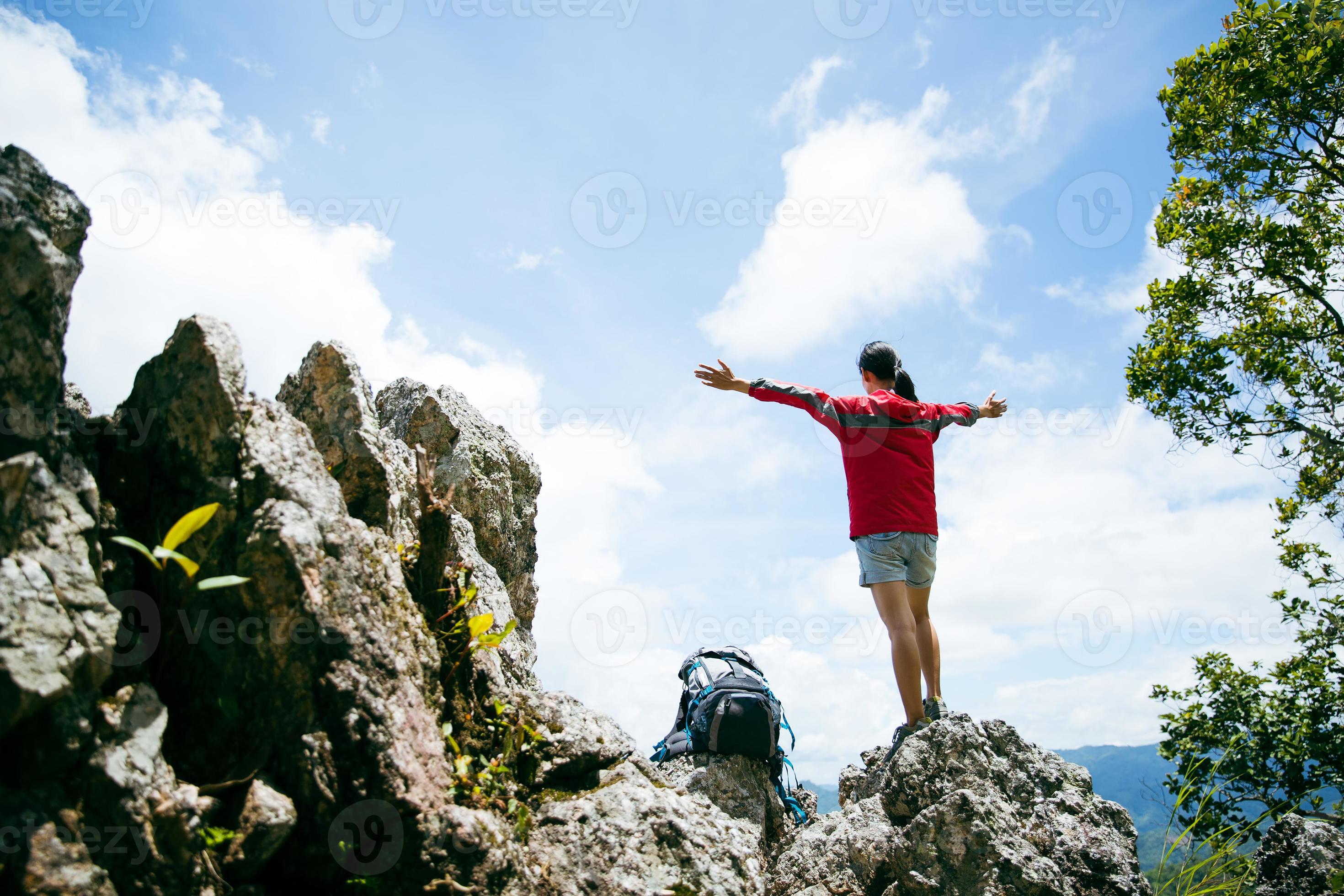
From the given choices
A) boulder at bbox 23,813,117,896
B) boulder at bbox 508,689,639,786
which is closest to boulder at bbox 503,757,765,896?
boulder at bbox 508,689,639,786

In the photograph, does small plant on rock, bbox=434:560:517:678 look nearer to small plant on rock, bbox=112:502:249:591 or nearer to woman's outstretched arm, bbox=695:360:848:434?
small plant on rock, bbox=112:502:249:591

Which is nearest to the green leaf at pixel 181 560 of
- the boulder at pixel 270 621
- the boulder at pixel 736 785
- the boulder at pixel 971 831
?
the boulder at pixel 270 621

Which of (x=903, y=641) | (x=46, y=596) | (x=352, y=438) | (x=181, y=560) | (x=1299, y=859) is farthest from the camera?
(x=903, y=641)

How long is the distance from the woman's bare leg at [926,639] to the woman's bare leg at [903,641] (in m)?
0.16

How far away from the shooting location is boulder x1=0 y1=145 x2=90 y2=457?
3.06 metres

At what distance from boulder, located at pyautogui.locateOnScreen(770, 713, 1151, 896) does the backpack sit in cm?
70

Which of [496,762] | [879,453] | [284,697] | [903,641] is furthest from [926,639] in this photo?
[284,697]

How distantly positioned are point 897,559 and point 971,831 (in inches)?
87.8

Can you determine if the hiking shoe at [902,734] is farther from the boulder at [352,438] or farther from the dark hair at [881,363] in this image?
the boulder at [352,438]

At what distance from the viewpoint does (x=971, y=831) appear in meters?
4.77

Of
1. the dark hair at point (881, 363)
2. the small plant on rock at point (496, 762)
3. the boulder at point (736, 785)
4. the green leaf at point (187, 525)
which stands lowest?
the small plant on rock at point (496, 762)

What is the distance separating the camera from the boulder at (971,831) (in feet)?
15.6

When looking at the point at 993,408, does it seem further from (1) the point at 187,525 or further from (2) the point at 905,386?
(1) the point at 187,525

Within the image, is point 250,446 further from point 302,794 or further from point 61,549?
point 302,794
